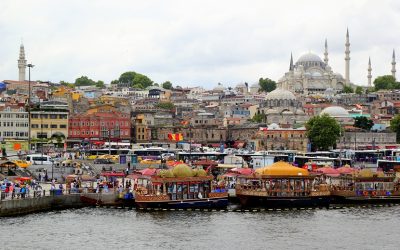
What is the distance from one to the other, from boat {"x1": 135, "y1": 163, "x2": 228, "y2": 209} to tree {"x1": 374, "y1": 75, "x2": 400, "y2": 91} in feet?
471

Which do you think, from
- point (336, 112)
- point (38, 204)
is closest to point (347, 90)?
point (336, 112)

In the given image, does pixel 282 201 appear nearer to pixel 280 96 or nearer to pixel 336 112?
pixel 336 112

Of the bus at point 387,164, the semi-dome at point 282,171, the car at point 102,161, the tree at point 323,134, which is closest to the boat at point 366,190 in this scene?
the semi-dome at point 282,171

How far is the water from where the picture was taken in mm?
36656

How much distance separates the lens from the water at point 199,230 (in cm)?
3666

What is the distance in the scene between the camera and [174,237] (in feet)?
125

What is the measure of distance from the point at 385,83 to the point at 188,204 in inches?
5814

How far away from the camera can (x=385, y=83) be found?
621 ft

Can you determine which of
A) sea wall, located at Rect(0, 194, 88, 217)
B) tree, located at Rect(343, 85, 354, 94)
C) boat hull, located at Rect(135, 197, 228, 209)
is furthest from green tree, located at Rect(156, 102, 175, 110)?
boat hull, located at Rect(135, 197, 228, 209)

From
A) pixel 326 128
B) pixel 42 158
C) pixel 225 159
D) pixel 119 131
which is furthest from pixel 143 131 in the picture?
pixel 42 158

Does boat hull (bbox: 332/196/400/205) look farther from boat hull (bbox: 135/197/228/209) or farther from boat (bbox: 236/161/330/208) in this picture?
boat hull (bbox: 135/197/228/209)

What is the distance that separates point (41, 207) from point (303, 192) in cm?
1300

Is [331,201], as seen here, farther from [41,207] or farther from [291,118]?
[291,118]

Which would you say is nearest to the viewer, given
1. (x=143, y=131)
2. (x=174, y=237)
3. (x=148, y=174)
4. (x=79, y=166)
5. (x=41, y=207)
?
(x=174, y=237)
